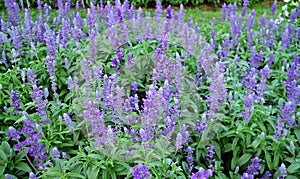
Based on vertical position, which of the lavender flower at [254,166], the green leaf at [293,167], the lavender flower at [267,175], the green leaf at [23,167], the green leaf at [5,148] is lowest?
the lavender flower at [267,175]

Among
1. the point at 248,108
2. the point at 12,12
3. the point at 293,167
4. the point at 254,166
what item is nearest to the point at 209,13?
the point at 12,12

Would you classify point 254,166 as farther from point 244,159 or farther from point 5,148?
point 5,148

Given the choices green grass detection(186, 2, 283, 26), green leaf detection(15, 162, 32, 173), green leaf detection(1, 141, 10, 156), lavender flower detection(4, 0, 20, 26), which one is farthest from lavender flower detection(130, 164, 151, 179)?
green grass detection(186, 2, 283, 26)

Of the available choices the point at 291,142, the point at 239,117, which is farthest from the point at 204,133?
the point at 291,142

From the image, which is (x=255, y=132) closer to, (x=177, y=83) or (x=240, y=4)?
(x=177, y=83)

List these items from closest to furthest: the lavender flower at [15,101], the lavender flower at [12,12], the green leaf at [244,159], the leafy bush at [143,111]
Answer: the leafy bush at [143,111] < the lavender flower at [15,101] < the green leaf at [244,159] < the lavender flower at [12,12]

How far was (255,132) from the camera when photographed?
13.9 feet

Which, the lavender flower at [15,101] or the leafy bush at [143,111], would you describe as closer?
the leafy bush at [143,111]

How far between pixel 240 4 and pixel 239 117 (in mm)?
8207

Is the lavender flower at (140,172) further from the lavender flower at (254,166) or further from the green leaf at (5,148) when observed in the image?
the green leaf at (5,148)

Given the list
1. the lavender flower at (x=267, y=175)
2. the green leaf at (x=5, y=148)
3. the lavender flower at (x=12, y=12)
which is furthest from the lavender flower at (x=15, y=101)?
the lavender flower at (x=267, y=175)

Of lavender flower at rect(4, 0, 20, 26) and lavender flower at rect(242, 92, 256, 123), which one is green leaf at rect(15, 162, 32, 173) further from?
lavender flower at rect(4, 0, 20, 26)

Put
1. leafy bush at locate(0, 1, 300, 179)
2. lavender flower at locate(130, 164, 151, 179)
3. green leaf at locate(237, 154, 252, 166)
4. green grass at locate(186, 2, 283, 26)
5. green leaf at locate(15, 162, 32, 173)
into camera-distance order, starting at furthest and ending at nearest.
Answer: green grass at locate(186, 2, 283, 26)
green leaf at locate(237, 154, 252, 166)
green leaf at locate(15, 162, 32, 173)
leafy bush at locate(0, 1, 300, 179)
lavender flower at locate(130, 164, 151, 179)

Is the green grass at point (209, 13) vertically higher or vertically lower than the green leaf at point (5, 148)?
higher
